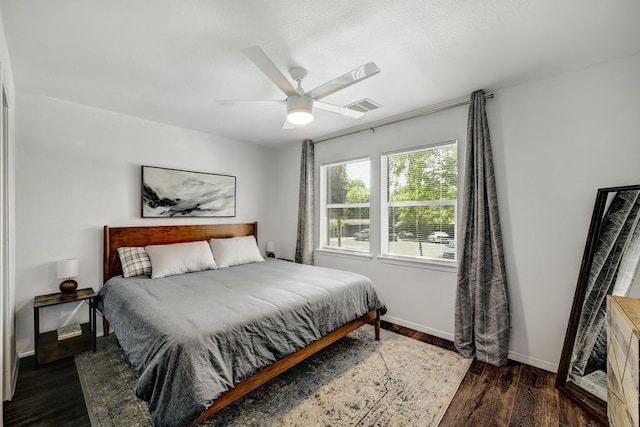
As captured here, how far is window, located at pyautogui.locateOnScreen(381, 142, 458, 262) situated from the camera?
3.04m

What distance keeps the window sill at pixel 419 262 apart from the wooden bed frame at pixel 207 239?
68 centimetres

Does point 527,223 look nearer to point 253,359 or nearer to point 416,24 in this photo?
point 416,24

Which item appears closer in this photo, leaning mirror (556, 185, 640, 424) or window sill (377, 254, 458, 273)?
leaning mirror (556, 185, 640, 424)

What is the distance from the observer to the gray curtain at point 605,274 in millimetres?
1953

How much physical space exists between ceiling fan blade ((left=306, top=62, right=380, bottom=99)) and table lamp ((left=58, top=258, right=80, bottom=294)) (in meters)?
2.74

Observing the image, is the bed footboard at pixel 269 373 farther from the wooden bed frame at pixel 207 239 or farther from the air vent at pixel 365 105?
the air vent at pixel 365 105

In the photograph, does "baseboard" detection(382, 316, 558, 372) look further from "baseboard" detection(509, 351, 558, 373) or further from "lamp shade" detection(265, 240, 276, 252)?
"lamp shade" detection(265, 240, 276, 252)

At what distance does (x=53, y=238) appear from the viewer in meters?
2.79

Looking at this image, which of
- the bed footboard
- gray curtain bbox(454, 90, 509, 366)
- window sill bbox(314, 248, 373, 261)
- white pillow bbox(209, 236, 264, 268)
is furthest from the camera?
window sill bbox(314, 248, 373, 261)

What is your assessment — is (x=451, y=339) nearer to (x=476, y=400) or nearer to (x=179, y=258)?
(x=476, y=400)

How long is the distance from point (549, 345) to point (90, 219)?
456 cm

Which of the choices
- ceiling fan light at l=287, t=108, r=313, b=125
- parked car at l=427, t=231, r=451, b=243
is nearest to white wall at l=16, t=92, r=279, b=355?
ceiling fan light at l=287, t=108, r=313, b=125

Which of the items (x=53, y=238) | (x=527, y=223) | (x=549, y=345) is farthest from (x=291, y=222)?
(x=549, y=345)

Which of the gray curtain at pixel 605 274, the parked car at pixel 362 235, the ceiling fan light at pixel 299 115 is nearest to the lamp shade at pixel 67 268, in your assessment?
the ceiling fan light at pixel 299 115
